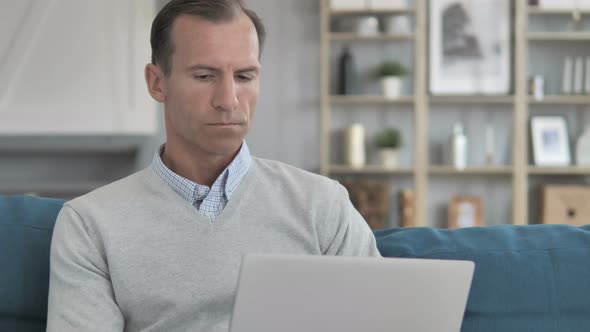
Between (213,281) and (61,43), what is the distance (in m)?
4.38

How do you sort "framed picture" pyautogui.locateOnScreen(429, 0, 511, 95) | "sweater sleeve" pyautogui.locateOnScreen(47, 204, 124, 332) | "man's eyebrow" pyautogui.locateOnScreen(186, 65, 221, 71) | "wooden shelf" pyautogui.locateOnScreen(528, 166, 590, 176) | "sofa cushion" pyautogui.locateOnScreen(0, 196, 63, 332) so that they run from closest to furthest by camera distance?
"sweater sleeve" pyautogui.locateOnScreen(47, 204, 124, 332) < "man's eyebrow" pyautogui.locateOnScreen(186, 65, 221, 71) < "sofa cushion" pyautogui.locateOnScreen(0, 196, 63, 332) < "wooden shelf" pyautogui.locateOnScreen(528, 166, 590, 176) < "framed picture" pyautogui.locateOnScreen(429, 0, 511, 95)

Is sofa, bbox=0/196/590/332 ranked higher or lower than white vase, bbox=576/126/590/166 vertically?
higher

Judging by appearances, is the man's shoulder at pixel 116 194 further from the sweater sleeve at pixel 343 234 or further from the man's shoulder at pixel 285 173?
the sweater sleeve at pixel 343 234

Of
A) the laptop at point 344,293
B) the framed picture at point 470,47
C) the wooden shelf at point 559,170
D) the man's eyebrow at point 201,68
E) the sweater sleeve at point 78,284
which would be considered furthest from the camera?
the framed picture at point 470,47

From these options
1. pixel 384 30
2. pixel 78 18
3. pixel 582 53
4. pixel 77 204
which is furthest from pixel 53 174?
pixel 77 204

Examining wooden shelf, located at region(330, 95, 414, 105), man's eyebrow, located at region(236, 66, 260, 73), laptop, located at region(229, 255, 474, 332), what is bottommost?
wooden shelf, located at region(330, 95, 414, 105)

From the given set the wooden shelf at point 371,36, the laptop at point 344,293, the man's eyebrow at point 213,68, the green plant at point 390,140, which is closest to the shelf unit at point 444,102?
the wooden shelf at point 371,36

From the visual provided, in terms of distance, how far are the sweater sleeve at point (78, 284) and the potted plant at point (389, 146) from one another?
428 cm

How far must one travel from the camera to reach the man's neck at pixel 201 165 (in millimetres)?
1605

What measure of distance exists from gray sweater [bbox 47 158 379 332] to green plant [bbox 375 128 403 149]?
13.5 ft

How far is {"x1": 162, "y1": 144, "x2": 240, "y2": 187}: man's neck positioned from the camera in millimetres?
1605

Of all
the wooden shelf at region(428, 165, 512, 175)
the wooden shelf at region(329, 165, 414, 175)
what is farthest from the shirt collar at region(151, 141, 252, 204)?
the wooden shelf at region(428, 165, 512, 175)

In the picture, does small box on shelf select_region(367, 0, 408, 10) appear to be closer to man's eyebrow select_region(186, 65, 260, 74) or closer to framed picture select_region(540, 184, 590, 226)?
framed picture select_region(540, 184, 590, 226)

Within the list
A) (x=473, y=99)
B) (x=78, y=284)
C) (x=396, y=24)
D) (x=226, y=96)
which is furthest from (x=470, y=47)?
(x=78, y=284)
